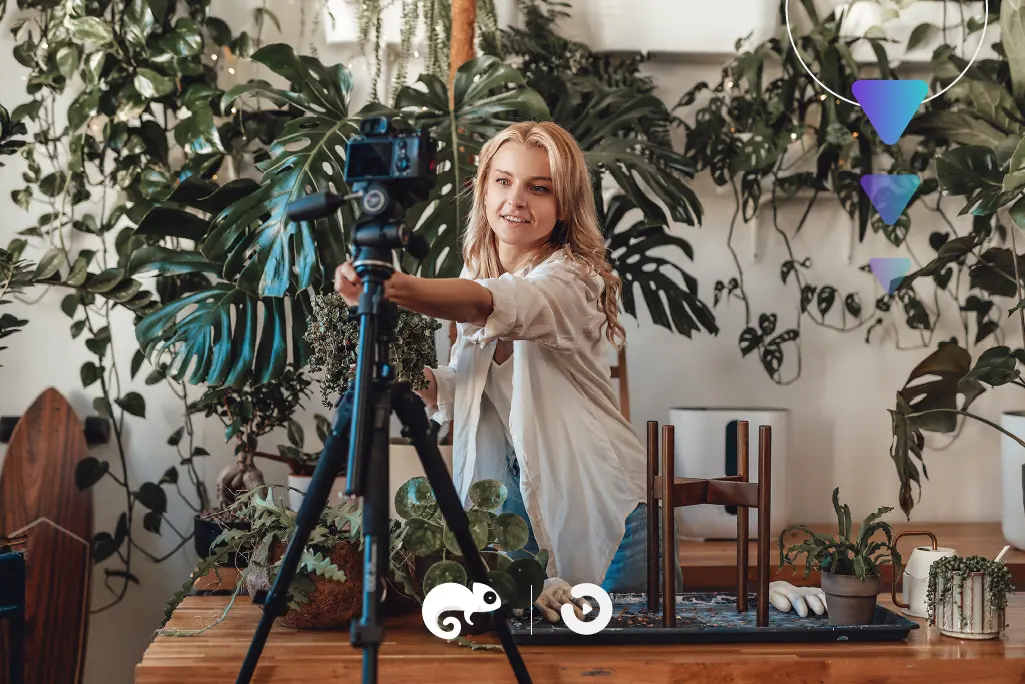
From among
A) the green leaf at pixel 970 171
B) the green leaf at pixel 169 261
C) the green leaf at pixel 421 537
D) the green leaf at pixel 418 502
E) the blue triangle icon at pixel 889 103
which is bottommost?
the green leaf at pixel 421 537

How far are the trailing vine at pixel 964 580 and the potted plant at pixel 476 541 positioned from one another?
55 centimetres

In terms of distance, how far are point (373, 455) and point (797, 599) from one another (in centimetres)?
76

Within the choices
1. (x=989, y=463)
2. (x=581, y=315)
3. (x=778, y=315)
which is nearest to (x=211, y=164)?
(x=581, y=315)

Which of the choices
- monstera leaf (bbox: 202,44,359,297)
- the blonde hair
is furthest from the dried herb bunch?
monstera leaf (bbox: 202,44,359,297)

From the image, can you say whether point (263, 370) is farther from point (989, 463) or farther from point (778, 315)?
point (989, 463)

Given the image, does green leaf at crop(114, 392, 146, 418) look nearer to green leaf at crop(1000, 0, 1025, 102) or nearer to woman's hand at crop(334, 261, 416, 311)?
woman's hand at crop(334, 261, 416, 311)

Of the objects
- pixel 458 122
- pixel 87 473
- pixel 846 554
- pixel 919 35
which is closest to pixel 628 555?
pixel 846 554

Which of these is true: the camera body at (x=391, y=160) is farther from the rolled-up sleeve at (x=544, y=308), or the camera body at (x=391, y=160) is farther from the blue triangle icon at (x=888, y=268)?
the blue triangle icon at (x=888, y=268)

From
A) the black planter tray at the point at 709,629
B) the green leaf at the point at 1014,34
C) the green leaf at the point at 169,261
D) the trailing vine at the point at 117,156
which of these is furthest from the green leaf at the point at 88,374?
the green leaf at the point at 1014,34

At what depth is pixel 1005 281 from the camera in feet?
8.48

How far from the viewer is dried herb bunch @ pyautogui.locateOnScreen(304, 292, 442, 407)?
1593 mm

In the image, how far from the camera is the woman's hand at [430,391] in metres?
1.61

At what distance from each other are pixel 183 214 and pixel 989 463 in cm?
254

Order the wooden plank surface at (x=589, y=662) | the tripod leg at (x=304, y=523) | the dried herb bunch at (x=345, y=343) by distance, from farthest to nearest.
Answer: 1. the dried herb bunch at (x=345, y=343)
2. the wooden plank surface at (x=589, y=662)
3. the tripod leg at (x=304, y=523)
